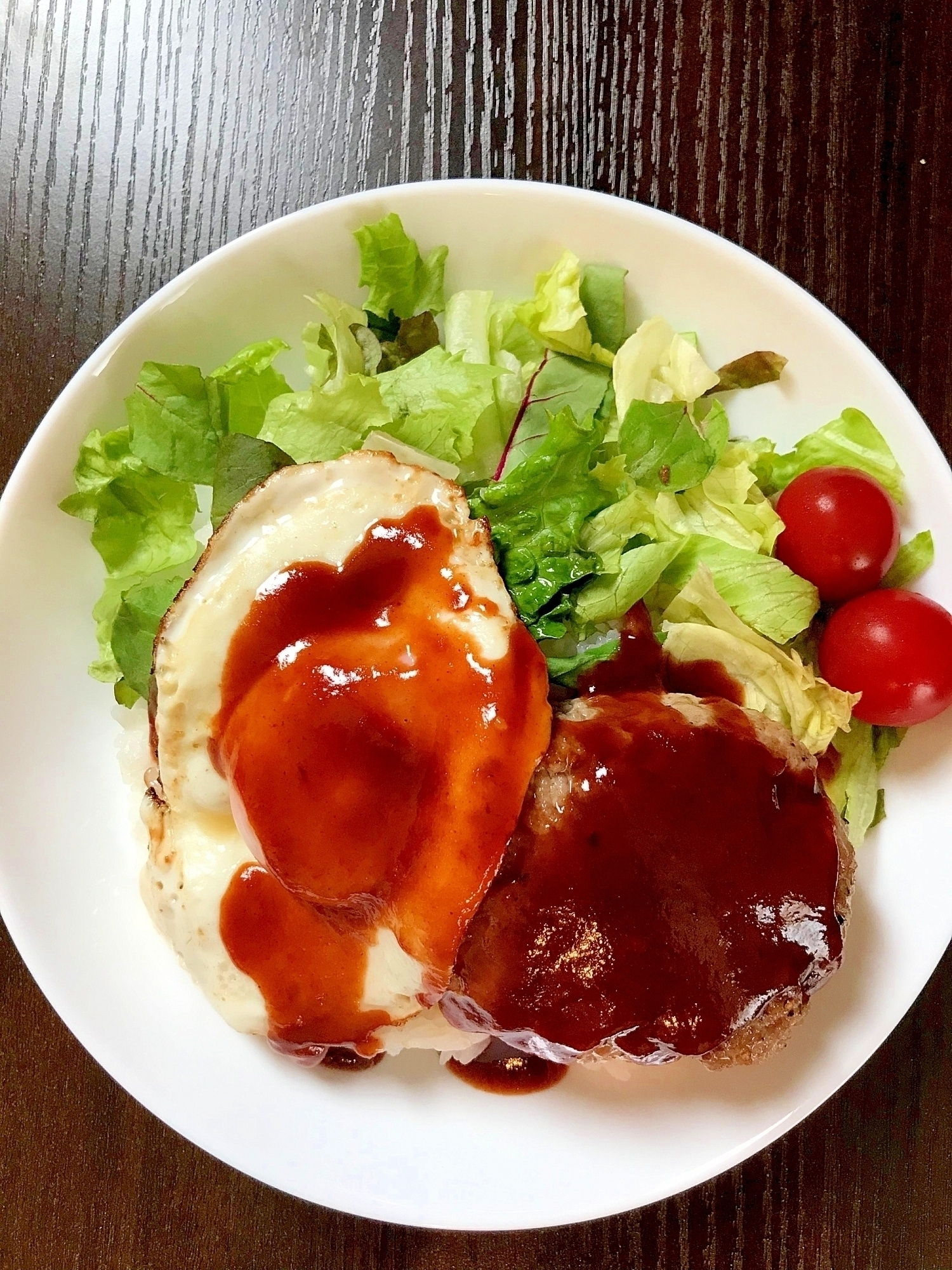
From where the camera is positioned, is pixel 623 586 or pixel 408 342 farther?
pixel 408 342

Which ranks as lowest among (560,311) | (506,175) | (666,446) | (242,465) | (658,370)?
(242,465)

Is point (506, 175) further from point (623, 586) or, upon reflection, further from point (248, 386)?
point (623, 586)

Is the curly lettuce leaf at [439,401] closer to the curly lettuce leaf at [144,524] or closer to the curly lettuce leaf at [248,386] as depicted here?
the curly lettuce leaf at [248,386]

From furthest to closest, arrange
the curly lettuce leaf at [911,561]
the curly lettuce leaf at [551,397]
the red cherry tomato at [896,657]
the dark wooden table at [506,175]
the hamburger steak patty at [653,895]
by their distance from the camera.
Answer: the dark wooden table at [506,175] → the curly lettuce leaf at [551,397] → the curly lettuce leaf at [911,561] → the red cherry tomato at [896,657] → the hamburger steak patty at [653,895]

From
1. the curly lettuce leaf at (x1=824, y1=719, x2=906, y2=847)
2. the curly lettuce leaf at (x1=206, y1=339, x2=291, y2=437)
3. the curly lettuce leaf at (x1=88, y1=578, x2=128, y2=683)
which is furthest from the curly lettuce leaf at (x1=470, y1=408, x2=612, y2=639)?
the curly lettuce leaf at (x1=88, y1=578, x2=128, y2=683)

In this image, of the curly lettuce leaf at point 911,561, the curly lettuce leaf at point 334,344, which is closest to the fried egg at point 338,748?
the curly lettuce leaf at point 334,344

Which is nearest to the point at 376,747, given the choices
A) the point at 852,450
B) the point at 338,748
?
the point at 338,748

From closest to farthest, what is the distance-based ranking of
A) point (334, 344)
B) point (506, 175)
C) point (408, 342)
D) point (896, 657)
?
point (896, 657)
point (334, 344)
point (408, 342)
point (506, 175)
